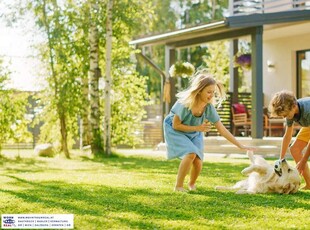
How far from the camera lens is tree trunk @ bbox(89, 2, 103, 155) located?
1337 centimetres

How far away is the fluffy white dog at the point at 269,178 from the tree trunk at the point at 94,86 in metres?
7.75

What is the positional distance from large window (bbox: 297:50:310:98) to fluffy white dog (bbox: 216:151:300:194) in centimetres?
1025

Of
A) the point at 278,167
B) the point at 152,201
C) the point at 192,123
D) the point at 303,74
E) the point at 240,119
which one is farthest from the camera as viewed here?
the point at 303,74

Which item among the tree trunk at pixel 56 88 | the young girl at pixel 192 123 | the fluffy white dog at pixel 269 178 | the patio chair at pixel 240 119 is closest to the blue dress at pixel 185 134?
the young girl at pixel 192 123

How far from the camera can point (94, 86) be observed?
535 inches

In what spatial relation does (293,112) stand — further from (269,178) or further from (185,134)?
(185,134)

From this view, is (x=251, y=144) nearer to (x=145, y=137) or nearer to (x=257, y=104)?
(x=257, y=104)

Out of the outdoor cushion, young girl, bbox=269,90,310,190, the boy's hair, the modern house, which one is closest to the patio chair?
the outdoor cushion

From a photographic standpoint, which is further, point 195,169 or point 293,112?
point 195,169

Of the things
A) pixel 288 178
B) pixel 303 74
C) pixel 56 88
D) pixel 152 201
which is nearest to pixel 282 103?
pixel 288 178

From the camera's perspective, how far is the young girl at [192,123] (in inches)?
229

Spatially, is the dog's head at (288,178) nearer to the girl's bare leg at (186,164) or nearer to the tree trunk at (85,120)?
the girl's bare leg at (186,164)

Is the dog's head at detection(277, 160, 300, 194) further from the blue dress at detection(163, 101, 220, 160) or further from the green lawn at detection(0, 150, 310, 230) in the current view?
the blue dress at detection(163, 101, 220, 160)

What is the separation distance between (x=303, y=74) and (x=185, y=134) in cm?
1047
